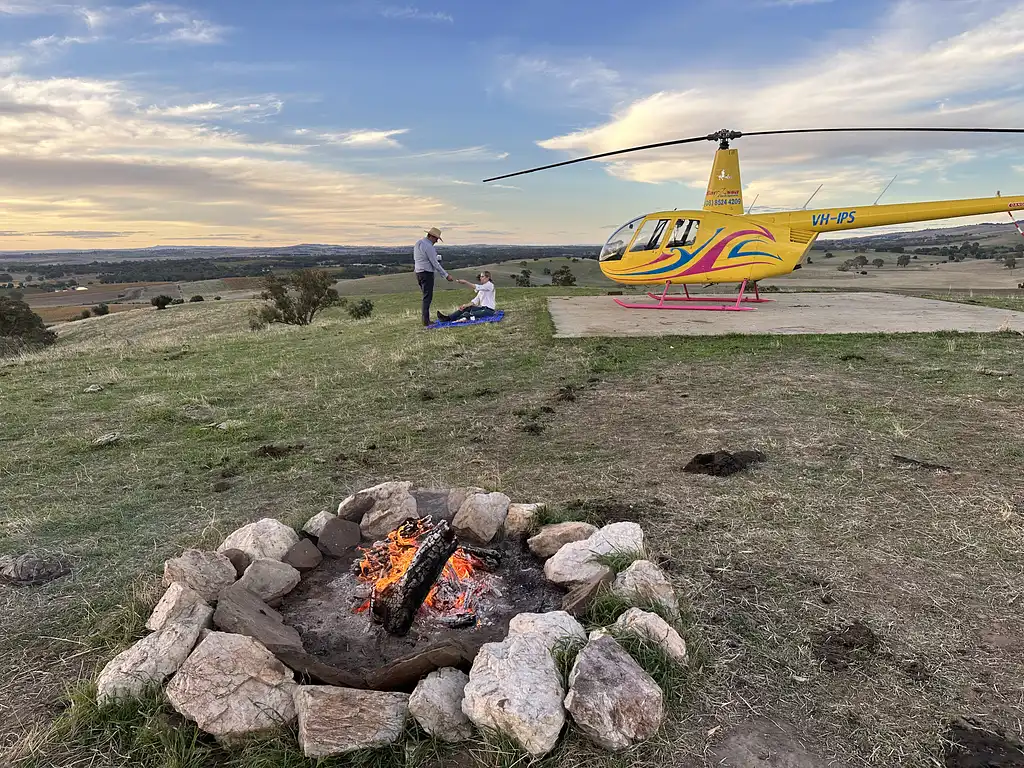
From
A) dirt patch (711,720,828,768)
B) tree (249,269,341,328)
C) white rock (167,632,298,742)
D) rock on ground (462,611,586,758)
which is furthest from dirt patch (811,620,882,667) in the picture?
tree (249,269,341,328)

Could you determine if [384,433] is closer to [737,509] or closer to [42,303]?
[737,509]

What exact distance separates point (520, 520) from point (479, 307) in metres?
9.51

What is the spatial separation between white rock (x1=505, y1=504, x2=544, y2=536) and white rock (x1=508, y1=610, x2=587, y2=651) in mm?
1075

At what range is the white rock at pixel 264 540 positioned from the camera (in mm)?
3438

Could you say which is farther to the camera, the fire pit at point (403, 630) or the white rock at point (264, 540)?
the white rock at point (264, 540)

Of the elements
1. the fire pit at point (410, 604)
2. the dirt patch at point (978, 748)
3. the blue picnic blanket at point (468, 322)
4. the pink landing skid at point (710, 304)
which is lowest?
the dirt patch at point (978, 748)

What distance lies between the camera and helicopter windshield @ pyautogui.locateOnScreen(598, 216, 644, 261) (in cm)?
1223

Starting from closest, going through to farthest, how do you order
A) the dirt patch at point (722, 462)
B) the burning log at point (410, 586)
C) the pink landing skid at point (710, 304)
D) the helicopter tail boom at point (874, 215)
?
the burning log at point (410, 586)
the dirt patch at point (722, 462)
the helicopter tail boom at point (874, 215)
the pink landing skid at point (710, 304)

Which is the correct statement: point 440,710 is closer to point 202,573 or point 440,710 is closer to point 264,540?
point 202,573

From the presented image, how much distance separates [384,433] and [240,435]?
1.49 m

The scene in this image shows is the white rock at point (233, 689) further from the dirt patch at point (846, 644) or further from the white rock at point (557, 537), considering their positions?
the dirt patch at point (846, 644)

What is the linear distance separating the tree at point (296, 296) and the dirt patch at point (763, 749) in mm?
24279

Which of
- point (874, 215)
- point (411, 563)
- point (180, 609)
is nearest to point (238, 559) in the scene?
point (180, 609)

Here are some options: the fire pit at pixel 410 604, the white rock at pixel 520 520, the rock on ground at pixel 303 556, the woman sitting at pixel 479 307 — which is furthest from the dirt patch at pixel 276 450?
the woman sitting at pixel 479 307
